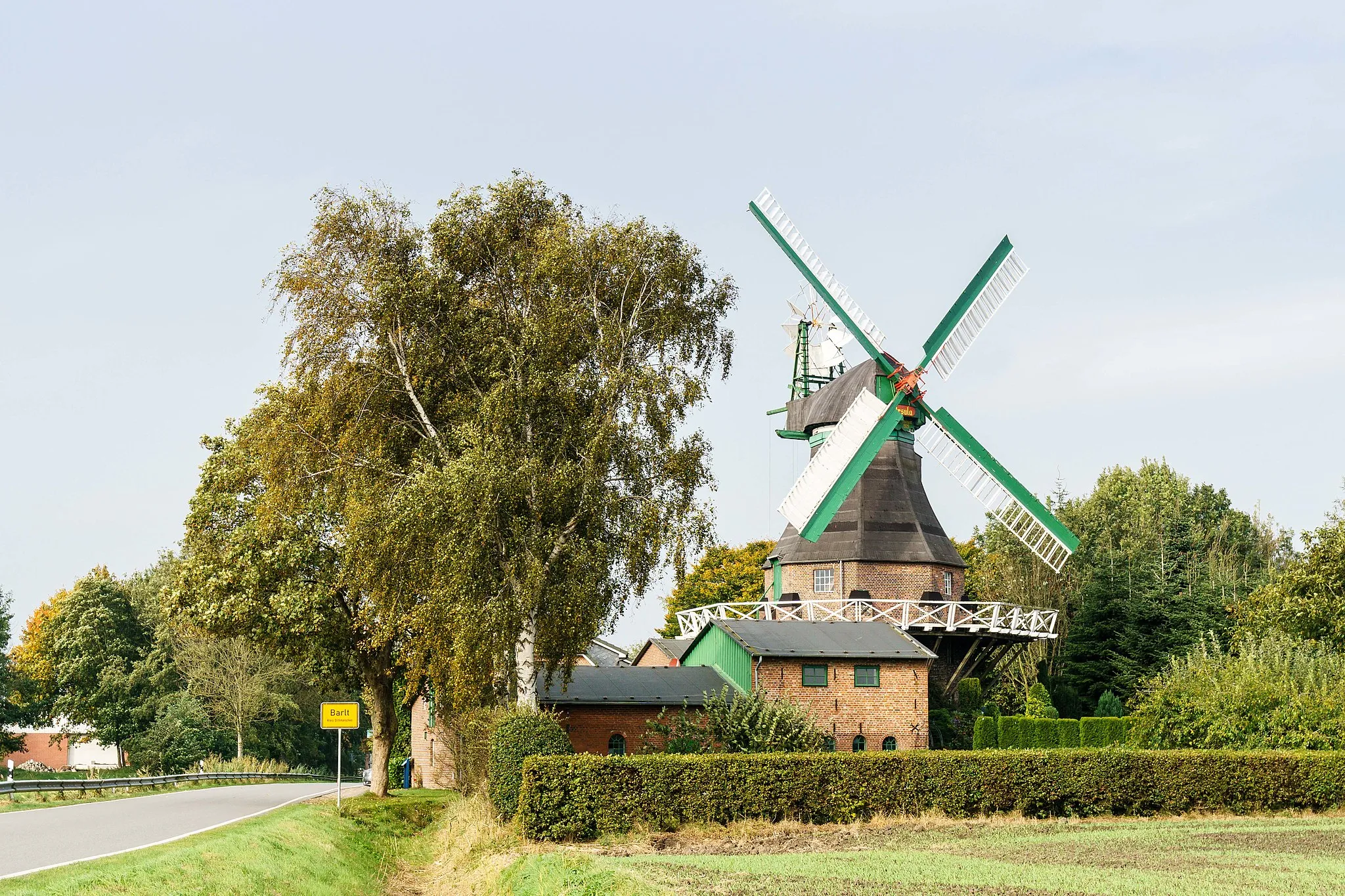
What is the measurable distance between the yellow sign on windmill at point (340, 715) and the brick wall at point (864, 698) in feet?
39.4

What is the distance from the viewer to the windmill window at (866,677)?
1385 inches

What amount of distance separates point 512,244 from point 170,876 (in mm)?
15213

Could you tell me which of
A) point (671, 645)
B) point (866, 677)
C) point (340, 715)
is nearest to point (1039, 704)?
point (866, 677)

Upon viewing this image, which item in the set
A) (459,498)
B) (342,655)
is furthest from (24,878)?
(342,655)

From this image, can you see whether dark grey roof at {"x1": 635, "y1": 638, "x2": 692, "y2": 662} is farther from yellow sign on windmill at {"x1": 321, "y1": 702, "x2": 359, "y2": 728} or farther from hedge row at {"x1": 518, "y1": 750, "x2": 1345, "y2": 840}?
hedge row at {"x1": 518, "y1": 750, "x2": 1345, "y2": 840}

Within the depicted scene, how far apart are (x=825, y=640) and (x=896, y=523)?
659 cm

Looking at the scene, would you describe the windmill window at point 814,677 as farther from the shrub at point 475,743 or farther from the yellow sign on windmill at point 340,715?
the yellow sign on windmill at point 340,715

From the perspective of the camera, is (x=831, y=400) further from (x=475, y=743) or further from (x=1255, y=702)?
(x=475, y=743)

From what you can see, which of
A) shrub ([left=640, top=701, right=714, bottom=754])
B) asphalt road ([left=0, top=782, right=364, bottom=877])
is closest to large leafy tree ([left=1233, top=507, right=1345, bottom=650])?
shrub ([left=640, top=701, right=714, bottom=754])

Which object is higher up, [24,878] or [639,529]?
[639,529]

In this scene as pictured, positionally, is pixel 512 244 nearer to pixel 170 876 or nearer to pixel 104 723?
pixel 170 876

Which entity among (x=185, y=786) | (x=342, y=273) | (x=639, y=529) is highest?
(x=342, y=273)

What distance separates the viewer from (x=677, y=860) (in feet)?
59.2

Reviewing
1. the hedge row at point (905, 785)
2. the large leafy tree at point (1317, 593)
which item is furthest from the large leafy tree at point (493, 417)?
the large leafy tree at point (1317, 593)
